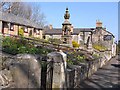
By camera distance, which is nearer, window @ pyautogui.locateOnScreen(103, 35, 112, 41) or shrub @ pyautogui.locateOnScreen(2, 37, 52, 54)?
shrub @ pyautogui.locateOnScreen(2, 37, 52, 54)

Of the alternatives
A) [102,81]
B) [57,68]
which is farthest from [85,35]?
[57,68]

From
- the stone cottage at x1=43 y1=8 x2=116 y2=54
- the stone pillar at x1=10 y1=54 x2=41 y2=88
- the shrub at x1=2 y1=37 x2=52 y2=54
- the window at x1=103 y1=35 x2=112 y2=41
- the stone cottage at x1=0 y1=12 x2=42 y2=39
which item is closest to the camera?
the stone pillar at x1=10 y1=54 x2=41 y2=88

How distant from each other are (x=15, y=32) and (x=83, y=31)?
31552 mm

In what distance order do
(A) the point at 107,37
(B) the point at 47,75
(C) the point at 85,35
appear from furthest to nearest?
(C) the point at 85,35, (A) the point at 107,37, (B) the point at 47,75

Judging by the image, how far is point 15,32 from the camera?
38.8m

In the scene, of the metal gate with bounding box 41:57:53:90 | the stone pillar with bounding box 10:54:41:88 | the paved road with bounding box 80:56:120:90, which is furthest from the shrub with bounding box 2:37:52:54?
the stone pillar with bounding box 10:54:41:88

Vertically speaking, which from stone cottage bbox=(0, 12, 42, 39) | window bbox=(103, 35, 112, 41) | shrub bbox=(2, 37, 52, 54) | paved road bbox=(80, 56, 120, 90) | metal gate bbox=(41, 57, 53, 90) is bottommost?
paved road bbox=(80, 56, 120, 90)

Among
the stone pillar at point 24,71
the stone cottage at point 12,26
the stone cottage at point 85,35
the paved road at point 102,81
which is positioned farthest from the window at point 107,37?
the stone pillar at point 24,71

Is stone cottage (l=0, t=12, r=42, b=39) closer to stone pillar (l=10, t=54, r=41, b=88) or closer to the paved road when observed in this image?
the paved road

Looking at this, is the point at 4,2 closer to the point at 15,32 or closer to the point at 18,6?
the point at 18,6

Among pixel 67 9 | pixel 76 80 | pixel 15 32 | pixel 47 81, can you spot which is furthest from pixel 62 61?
pixel 15 32

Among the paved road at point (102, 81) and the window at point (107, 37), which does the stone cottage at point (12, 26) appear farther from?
the paved road at point (102, 81)

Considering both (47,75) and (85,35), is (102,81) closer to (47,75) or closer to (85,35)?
(47,75)

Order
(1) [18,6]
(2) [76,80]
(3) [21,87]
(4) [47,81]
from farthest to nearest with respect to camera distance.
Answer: (1) [18,6] → (2) [76,80] → (4) [47,81] → (3) [21,87]
